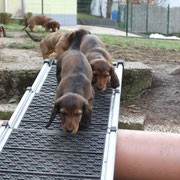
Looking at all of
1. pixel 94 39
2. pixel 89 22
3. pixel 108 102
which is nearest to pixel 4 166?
pixel 108 102

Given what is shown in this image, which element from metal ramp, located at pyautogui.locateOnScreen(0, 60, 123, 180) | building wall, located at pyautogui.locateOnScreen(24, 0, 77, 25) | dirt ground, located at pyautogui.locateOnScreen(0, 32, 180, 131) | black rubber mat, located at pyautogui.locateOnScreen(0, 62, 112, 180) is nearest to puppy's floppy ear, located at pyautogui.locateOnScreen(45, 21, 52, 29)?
dirt ground, located at pyautogui.locateOnScreen(0, 32, 180, 131)

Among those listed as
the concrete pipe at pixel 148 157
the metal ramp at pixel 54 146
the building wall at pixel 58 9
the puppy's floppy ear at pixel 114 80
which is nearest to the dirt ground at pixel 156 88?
the puppy's floppy ear at pixel 114 80

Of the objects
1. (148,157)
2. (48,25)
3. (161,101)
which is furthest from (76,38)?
(48,25)

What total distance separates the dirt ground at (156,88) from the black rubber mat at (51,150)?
48.9 inches

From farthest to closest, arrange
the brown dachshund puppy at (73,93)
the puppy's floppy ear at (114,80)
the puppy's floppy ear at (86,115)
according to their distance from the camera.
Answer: the puppy's floppy ear at (114,80)
the puppy's floppy ear at (86,115)
the brown dachshund puppy at (73,93)

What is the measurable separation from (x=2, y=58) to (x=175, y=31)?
1909 cm

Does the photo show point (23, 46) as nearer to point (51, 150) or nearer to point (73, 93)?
point (73, 93)

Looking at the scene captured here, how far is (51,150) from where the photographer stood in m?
3.78

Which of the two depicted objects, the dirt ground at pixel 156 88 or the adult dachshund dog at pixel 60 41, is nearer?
the dirt ground at pixel 156 88

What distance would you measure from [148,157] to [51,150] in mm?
1004

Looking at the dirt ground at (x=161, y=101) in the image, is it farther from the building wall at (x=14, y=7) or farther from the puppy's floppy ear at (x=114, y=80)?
the building wall at (x=14, y=7)

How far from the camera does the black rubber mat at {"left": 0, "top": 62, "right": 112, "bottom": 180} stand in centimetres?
348

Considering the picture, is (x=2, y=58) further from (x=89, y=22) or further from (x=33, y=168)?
(x=89, y=22)

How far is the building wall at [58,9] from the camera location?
24.3 m
